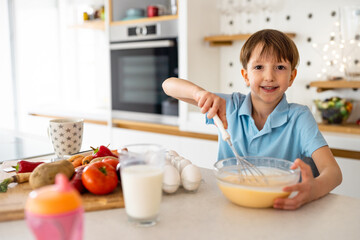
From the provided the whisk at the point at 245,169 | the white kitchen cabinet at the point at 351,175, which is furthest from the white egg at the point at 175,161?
the white kitchen cabinet at the point at 351,175

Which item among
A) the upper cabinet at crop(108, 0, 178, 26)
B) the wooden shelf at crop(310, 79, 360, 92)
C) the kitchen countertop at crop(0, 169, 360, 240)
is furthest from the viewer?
the upper cabinet at crop(108, 0, 178, 26)

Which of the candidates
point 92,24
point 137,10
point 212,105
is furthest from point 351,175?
point 92,24

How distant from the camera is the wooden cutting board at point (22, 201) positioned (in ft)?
2.51

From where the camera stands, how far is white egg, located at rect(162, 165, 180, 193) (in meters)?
0.87

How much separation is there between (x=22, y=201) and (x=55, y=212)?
15.7 inches

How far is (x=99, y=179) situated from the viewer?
0.85 metres

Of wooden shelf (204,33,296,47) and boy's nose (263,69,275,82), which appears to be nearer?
boy's nose (263,69,275,82)

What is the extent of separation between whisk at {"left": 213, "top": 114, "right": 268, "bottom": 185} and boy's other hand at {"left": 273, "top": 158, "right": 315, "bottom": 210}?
0.17 ft

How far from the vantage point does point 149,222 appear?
73cm

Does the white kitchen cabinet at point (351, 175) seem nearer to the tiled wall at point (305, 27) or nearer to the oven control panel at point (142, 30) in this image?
the tiled wall at point (305, 27)

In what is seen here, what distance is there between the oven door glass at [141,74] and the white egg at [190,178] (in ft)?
5.70

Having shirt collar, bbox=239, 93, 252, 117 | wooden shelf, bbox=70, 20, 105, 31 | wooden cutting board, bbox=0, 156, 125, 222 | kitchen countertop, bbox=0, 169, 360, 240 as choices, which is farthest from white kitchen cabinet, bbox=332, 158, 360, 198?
wooden shelf, bbox=70, 20, 105, 31

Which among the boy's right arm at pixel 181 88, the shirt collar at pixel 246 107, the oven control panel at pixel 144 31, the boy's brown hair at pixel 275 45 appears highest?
the oven control panel at pixel 144 31

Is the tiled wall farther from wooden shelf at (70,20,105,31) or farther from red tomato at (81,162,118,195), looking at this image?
red tomato at (81,162,118,195)
